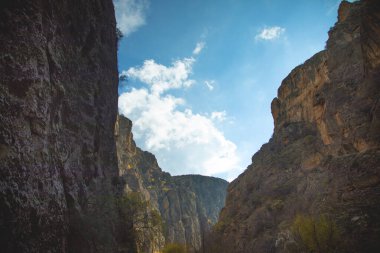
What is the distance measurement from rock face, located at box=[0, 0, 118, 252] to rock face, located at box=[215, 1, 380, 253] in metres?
13.6

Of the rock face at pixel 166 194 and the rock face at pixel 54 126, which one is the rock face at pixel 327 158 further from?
the rock face at pixel 166 194

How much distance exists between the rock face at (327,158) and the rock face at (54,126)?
44.5ft

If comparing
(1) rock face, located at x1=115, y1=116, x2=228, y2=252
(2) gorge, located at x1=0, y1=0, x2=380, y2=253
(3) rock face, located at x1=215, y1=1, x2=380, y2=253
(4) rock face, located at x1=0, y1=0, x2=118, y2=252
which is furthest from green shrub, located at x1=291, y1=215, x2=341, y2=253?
(1) rock face, located at x1=115, y1=116, x2=228, y2=252

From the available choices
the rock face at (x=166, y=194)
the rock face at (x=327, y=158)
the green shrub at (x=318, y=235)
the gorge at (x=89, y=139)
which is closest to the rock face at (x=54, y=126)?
the gorge at (x=89, y=139)

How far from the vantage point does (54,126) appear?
48.7 ft

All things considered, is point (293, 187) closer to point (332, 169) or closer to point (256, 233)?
point (256, 233)

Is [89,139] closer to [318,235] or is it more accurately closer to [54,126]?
[54,126]

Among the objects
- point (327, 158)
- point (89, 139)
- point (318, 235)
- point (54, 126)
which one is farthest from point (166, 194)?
point (54, 126)

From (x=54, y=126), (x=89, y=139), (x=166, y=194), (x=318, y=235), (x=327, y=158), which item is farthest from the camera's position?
(x=166, y=194)

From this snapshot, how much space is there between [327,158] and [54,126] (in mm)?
24717

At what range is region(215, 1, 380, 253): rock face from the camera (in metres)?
14.4

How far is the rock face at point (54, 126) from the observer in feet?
34.4

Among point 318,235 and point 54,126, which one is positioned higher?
point 54,126

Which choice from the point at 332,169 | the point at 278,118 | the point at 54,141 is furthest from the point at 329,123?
the point at 278,118
